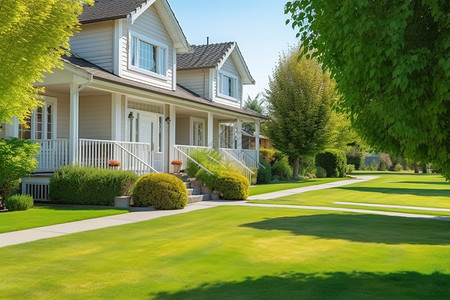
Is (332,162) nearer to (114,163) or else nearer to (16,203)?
(114,163)

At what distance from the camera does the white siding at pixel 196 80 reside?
25.2m

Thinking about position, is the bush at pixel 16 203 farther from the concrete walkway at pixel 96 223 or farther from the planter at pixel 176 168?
the planter at pixel 176 168

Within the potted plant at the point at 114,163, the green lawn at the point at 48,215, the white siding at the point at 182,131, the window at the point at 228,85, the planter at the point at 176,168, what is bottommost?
the green lawn at the point at 48,215

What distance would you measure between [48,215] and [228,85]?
17.3 meters

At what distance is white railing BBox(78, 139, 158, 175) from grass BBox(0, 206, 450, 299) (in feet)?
20.0

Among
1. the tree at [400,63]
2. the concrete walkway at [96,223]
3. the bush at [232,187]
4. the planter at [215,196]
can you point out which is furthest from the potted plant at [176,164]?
the tree at [400,63]

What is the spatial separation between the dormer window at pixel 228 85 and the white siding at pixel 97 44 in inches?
363

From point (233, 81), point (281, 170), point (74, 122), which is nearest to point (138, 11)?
point (74, 122)

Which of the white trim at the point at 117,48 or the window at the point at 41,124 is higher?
the white trim at the point at 117,48

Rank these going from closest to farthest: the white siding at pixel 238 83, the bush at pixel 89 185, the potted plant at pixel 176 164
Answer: the bush at pixel 89 185, the potted plant at pixel 176 164, the white siding at pixel 238 83

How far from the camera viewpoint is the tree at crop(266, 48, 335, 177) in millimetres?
30281

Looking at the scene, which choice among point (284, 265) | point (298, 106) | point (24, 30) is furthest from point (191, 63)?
point (284, 265)

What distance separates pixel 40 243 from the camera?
7.91m

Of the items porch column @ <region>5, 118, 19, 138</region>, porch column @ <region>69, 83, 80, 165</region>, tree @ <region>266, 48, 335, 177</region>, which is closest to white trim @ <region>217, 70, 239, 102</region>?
tree @ <region>266, 48, 335, 177</region>
